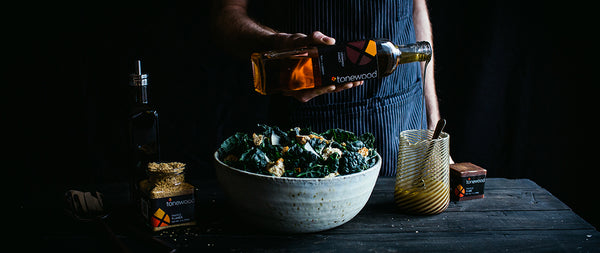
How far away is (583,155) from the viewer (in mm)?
1996

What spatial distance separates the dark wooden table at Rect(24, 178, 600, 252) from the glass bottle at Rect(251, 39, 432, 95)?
0.31 meters

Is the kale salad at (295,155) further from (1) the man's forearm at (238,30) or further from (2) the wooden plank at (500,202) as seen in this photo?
(1) the man's forearm at (238,30)

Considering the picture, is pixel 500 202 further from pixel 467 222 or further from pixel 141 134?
pixel 141 134

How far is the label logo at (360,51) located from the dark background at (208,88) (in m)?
1.16

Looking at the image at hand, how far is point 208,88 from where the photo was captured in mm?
2016

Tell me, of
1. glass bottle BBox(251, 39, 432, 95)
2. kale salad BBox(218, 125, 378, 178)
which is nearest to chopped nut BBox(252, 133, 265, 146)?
kale salad BBox(218, 125, 378, 178)

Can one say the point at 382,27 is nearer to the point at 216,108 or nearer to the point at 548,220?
the point at 548,220

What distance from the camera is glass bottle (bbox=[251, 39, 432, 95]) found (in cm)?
89

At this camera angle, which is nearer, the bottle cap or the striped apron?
the bottle cap

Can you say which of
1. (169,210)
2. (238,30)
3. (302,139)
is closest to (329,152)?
(302,139)

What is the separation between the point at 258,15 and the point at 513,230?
1.51m

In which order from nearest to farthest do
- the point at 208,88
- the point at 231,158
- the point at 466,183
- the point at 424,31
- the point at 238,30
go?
the point at 231,158
the point at 466,183
the point at 238,30
the point at 424,31
the point at 208,88

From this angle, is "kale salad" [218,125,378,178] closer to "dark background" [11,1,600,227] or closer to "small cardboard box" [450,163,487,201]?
"small cardboard box" [450,163,487,201]

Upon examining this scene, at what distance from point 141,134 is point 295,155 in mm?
368
